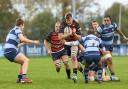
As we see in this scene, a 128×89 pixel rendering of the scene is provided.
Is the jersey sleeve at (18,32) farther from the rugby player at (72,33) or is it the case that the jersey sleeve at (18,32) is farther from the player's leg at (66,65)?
the player's leg at (66,65)

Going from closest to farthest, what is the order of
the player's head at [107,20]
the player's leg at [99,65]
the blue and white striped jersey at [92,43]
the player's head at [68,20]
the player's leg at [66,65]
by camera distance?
the player's leg at [99,65], the blue and white striped jersey at [92,43], the player's head at [68,20], the player's head at [107,20], the player's leg at [66,65]

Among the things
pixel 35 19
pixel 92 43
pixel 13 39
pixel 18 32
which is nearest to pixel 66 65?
pixel 92 43

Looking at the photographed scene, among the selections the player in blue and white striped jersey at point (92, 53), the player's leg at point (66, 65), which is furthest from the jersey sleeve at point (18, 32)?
the player's leg at point (66, 65)

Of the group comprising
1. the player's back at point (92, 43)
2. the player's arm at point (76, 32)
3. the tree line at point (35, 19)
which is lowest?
the player's back at point (92, 43)

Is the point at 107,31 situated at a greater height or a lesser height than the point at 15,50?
greater

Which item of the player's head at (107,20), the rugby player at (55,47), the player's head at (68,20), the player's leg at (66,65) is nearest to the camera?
the player's head at (68,20)

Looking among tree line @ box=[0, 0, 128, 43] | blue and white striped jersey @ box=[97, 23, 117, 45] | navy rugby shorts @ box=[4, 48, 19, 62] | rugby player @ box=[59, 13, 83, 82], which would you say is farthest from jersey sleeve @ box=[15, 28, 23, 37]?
tree line @ box=[0, 0, 128, 43]

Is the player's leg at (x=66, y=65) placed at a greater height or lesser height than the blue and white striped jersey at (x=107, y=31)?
lesser

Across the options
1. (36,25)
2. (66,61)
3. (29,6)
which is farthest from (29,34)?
(66,61)

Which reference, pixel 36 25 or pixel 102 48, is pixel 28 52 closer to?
pixel 36 25

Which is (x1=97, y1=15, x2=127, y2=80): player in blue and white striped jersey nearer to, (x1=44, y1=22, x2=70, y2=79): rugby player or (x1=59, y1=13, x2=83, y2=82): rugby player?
(x1=59, y1=13, x2=83, y2=82): rugby player

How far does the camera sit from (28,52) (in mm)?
52281

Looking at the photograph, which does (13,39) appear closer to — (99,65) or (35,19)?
(99,65)

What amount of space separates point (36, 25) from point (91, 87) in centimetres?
6520
